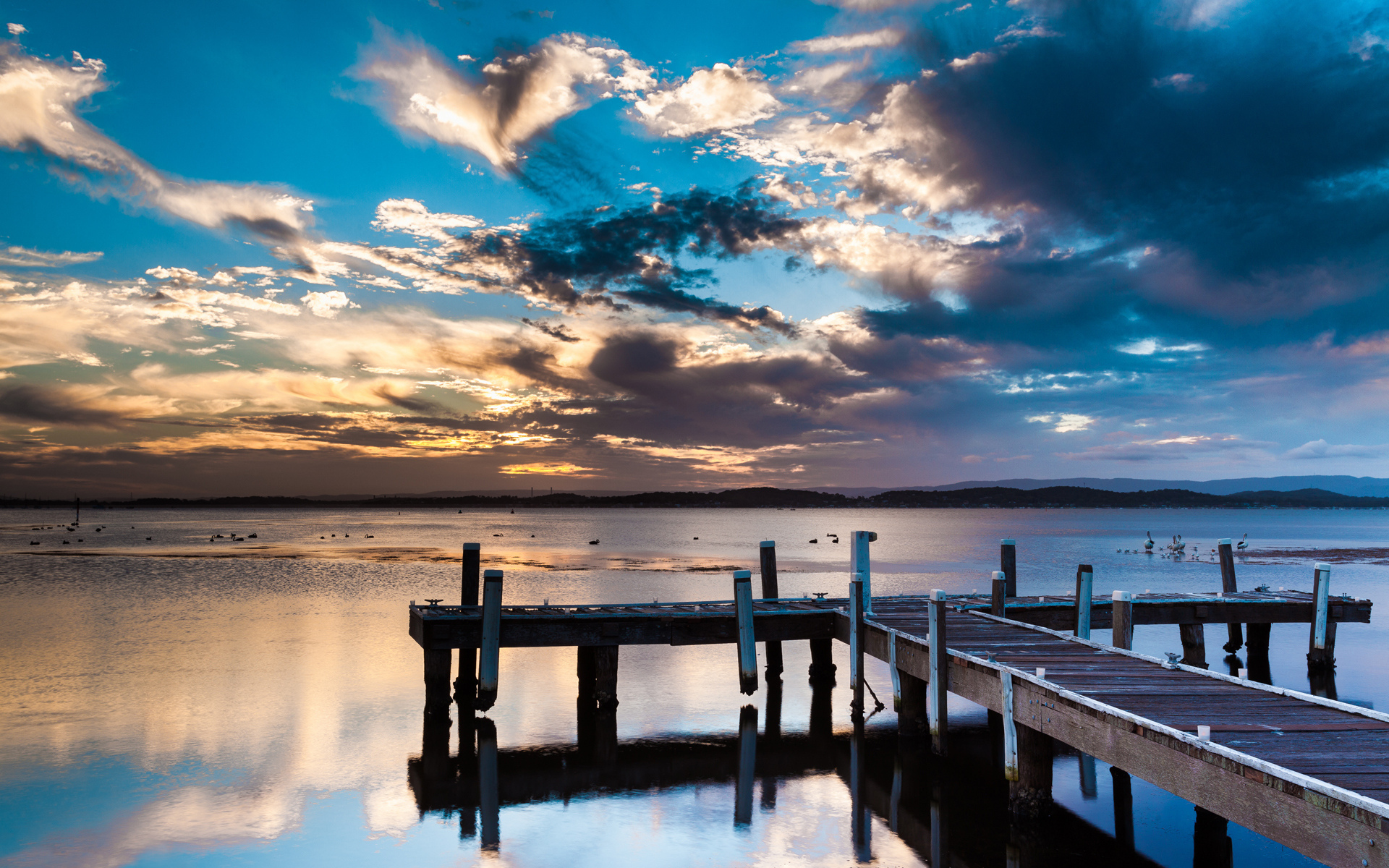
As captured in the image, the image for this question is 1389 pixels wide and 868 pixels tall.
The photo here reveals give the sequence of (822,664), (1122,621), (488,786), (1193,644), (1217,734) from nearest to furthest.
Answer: (1217,734) → (1122,621) → (488,786) → (822,664) → (1193,644)

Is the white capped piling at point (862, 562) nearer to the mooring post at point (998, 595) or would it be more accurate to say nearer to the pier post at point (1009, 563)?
the mooring post at point (998, 595)

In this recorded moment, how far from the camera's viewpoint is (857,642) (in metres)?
16.5

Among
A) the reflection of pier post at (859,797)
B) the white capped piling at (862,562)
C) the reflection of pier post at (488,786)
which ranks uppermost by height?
the white capped piling at (862,562)

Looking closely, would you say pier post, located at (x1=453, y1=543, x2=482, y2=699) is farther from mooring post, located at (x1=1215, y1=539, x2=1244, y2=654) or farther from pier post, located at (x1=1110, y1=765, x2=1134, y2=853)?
mooring post, located at (x1=1215, y1=539, x2=1244, y2=654)

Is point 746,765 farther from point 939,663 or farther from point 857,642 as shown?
point 939,663

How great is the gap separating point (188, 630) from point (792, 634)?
22395 millimetres

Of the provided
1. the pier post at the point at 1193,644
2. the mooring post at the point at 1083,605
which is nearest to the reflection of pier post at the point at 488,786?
the mooring post at the point at 1083,605

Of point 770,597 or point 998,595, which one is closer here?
point 998,595

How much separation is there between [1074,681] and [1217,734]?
97.7 inches

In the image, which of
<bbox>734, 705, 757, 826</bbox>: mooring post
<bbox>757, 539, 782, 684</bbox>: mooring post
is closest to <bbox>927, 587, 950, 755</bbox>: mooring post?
<bbox>734, 705, 757, 826</bbox>: mooring post

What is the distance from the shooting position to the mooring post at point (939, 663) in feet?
41.9

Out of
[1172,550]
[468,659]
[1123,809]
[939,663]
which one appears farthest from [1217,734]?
[1172,550]

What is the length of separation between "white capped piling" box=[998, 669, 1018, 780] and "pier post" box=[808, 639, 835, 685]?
913cm

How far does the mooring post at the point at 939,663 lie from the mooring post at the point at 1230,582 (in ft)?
48.6
